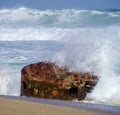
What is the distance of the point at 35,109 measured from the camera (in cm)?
516

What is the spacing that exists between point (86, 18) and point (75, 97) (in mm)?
15308

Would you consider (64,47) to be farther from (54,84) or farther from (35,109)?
(35,109)

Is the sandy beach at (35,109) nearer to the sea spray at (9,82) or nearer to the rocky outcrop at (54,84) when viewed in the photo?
the rocky outcrop at (54,84)

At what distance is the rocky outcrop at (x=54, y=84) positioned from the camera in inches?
258

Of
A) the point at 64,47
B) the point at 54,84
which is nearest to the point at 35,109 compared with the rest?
the point at 54,84

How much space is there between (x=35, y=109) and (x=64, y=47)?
4451mm

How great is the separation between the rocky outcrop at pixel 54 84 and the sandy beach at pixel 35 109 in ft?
3.48

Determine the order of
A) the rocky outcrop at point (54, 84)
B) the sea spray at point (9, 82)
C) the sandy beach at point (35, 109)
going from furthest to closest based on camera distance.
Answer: the sea spray at point (9, 82) → the rocky outcrop at point (54, 84) → the sandy beach at point (35, 109)

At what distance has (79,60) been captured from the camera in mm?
8211

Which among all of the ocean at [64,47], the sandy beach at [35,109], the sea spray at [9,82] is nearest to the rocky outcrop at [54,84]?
the ocean at [64,47]

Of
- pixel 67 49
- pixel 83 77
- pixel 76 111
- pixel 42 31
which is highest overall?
pixel 42 31

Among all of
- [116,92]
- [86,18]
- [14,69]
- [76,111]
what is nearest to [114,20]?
[86,18]

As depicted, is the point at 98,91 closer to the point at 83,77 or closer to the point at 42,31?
the point at 83,77

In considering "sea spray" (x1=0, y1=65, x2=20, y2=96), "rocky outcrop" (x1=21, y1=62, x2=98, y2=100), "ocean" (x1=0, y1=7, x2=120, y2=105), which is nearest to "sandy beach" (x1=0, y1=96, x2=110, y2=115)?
"rocky outcrop" (x1=21, y1=62, x2=98, y2=100)
